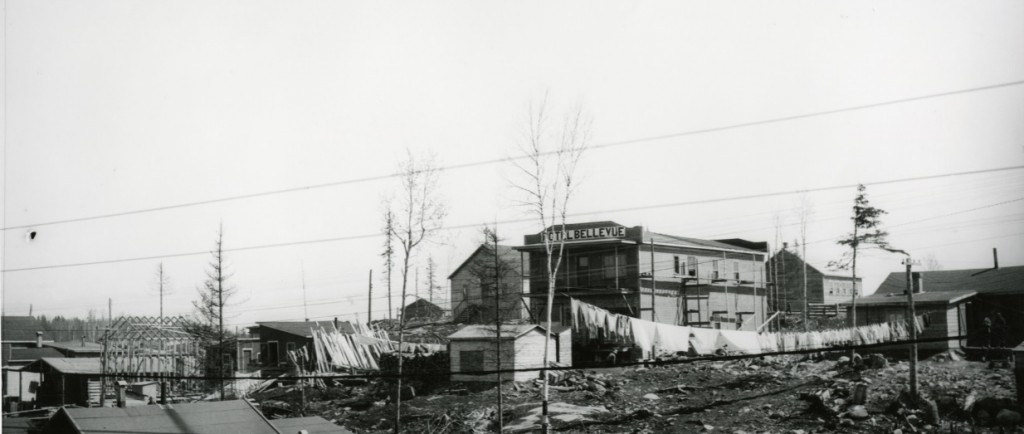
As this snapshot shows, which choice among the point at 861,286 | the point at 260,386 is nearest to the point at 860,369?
the point at 260,386

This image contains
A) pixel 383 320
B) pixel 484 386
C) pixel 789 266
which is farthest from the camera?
pixel 789 266

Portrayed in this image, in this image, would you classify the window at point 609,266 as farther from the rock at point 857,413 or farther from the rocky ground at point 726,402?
the rock at point 857,413

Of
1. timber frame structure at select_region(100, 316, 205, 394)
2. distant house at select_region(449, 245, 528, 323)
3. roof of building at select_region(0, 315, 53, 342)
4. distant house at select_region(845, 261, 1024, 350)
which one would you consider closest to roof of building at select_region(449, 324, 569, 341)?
timber frame structure at select_region(100, 316, 205, 394)

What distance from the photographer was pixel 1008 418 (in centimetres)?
2098

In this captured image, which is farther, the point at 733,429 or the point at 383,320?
the point at 383,320

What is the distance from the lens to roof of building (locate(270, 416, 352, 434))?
50.1 feet

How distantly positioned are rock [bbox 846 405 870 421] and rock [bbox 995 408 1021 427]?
3651 millimetres

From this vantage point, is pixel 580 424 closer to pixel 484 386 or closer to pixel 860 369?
pixel 484 386

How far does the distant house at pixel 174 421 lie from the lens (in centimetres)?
1394

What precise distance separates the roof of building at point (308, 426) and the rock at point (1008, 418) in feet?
61.6

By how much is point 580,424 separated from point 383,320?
114ft

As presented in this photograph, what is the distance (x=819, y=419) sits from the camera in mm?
23984

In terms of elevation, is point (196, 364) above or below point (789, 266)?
below

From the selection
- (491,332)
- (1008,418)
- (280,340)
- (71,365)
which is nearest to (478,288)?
(280,340)
